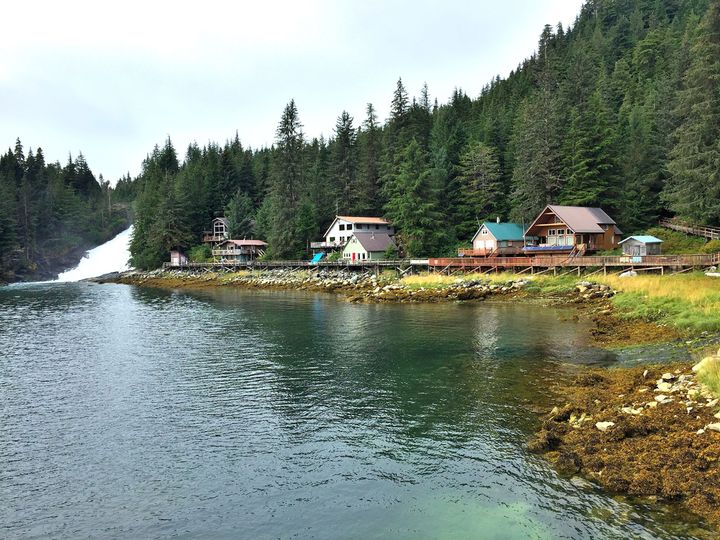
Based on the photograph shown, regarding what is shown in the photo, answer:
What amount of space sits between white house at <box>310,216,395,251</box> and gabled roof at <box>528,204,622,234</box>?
85.6ft

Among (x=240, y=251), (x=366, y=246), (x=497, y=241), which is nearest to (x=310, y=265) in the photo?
(x=366, y=246)

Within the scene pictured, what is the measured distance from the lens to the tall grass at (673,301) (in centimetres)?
2370

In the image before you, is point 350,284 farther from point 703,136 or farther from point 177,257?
point 177,257

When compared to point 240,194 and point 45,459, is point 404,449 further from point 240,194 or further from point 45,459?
point 240,194

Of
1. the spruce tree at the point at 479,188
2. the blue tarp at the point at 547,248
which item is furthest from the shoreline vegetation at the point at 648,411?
the spruce tree at the point at 479,188

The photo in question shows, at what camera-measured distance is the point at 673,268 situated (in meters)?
42.8

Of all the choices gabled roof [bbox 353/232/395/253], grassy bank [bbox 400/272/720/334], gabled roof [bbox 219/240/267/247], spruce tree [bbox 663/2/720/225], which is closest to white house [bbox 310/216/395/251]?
gabled roof [bbox 353/232/395/253]

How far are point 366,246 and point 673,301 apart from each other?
158 ft

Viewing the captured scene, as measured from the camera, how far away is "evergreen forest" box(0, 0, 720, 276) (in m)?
58.4

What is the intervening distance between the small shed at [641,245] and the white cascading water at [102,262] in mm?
95121

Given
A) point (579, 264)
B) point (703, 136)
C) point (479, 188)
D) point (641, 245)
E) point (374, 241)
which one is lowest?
point (579, 264)

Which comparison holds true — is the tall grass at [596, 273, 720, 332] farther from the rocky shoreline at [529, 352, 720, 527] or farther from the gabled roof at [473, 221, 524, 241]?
the gabled roof at [473, 221, 524, 241]

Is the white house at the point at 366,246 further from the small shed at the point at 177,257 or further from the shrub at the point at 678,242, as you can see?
the small shed at the point at 177,257

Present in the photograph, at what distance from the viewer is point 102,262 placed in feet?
359
